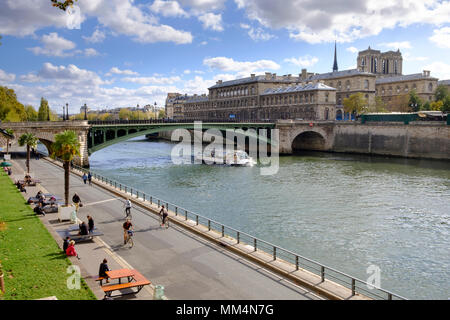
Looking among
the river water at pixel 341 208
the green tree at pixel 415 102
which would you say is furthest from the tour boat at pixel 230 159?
the green tree at pixel 415 102

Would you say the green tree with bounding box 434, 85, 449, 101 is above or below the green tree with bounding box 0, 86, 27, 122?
above

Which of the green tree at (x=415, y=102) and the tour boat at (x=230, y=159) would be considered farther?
the green tree at (x=415, y=102)

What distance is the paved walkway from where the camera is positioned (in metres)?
13.4

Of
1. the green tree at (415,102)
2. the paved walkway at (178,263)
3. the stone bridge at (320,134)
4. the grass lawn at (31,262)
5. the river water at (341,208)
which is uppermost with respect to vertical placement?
the green tree at (415,102)

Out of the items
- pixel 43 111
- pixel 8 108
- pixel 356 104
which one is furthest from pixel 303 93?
pixel 43 111

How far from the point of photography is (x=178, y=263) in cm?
1608

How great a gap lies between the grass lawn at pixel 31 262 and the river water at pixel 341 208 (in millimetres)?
11959

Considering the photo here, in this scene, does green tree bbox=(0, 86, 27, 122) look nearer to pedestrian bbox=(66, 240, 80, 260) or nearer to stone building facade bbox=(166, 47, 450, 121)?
stone building facade bbox=(166, 47, 450, 121)

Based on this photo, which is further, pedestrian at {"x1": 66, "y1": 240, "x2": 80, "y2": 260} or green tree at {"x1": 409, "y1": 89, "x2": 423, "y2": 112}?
green tree at {"x1": 409, "y1": 89, "x2": 423, "y2": 112}

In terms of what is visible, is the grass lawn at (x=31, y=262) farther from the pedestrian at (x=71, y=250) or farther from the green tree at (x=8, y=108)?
the green tree at (x=8, y=108)

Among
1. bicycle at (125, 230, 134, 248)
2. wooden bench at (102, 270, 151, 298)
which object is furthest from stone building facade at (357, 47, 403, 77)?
wooden bench at (102, 270, 151, 298)

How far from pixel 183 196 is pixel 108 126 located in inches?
984

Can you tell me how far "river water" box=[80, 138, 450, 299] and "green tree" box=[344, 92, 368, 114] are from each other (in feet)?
134

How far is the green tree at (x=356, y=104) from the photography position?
10025cm
